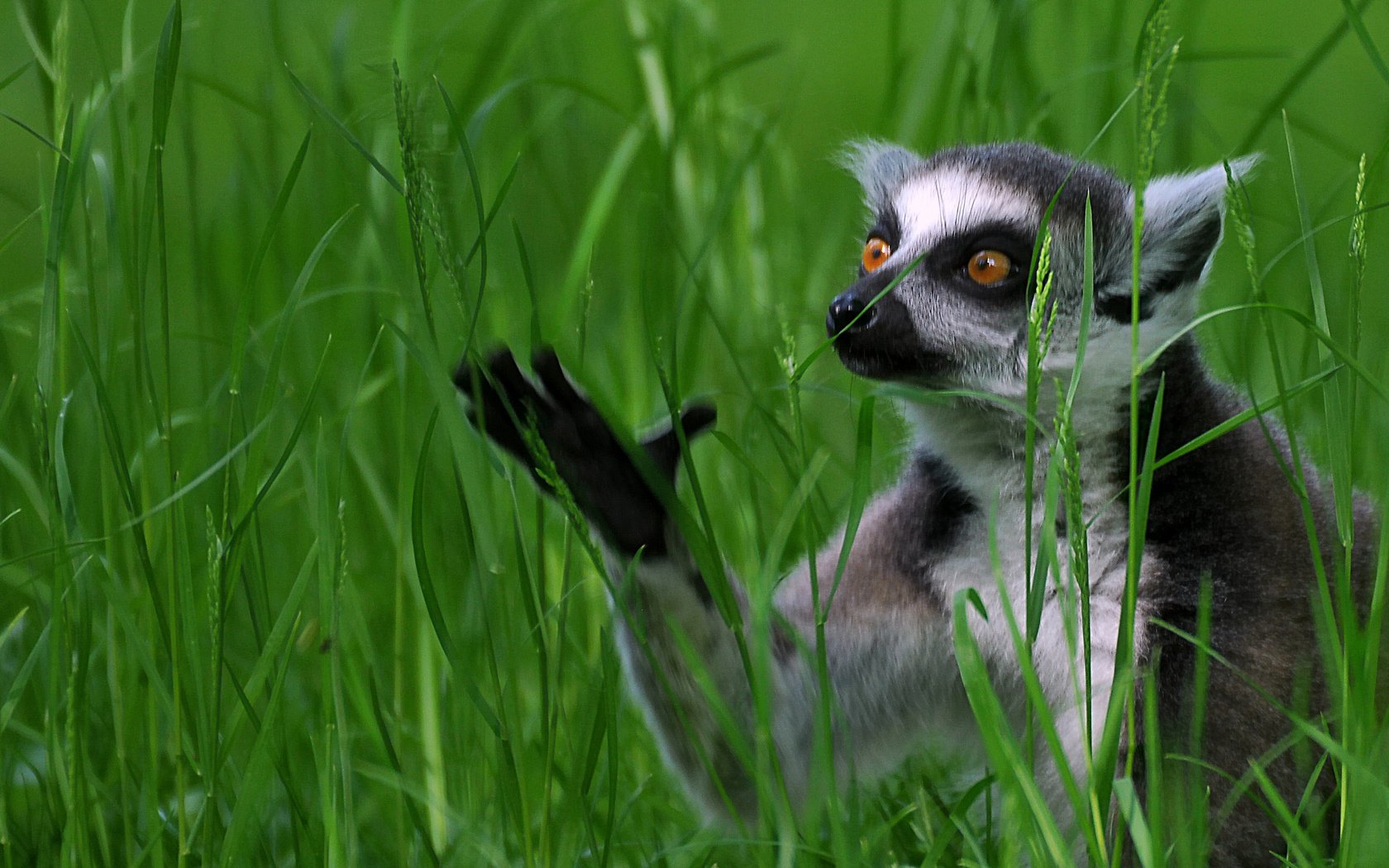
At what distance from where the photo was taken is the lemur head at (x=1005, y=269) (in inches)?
Result: 104

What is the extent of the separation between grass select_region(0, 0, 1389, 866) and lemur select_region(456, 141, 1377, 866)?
10 cm

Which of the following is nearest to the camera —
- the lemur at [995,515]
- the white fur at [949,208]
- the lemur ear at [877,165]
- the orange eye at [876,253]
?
the lemur at [995,515]

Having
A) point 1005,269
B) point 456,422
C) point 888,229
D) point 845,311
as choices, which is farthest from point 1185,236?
point 456,422

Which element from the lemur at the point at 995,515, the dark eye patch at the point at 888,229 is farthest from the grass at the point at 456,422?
the dark eye patch at the point at 888,229

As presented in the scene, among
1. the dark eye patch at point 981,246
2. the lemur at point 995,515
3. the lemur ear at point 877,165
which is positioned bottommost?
the lemur at point 995,515

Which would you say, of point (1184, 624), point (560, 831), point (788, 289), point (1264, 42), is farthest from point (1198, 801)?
point (1264, 42)

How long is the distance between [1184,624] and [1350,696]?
446 mm

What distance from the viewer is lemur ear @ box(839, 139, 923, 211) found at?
323 cm

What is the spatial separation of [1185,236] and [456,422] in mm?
1514

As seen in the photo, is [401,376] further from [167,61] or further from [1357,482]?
[1357,482]

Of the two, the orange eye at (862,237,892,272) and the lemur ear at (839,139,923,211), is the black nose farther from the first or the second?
the lemur ear at (839,139,923,211)

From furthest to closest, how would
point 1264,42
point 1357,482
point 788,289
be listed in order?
point 1264,42 → point 788,289 → point 1357,482

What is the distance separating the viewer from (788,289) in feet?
13.8

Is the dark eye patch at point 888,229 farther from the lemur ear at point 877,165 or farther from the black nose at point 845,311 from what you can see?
the black nose at point 845,311
